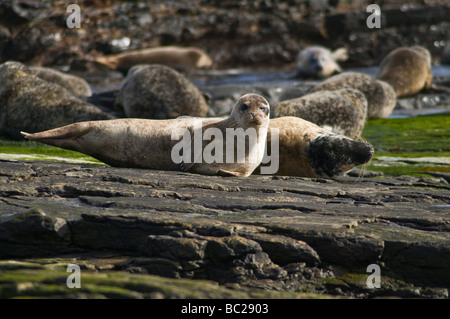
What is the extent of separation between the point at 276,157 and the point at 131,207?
2820 mm

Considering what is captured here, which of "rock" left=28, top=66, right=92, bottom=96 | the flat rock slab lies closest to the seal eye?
the flat rock slab

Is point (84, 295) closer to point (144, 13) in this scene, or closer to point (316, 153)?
point (316, 153)

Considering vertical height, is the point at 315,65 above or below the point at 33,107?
above

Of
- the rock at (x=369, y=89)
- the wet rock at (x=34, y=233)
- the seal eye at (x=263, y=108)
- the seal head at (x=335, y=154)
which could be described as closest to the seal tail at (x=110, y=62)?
the rock at (x=369, y=89)

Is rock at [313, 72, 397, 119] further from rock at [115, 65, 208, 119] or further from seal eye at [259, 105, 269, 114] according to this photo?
seal eye at [259, 105, 269, 114]

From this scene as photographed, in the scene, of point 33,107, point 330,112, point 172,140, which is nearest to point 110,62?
point 33,107

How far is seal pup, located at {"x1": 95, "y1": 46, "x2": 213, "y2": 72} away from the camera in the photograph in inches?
848

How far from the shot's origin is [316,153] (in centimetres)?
673

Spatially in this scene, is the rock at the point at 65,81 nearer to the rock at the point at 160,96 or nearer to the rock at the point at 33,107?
the rock at the point at 160,96

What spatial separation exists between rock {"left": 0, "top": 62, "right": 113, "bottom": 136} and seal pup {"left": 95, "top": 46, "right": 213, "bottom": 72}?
1025 centimetres

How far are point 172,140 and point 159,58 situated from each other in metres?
16.7

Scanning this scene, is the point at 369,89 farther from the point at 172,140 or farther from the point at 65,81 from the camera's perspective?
the point at 172,140

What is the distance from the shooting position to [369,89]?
13.2 metres

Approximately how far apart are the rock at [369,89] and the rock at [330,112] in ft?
9.85
